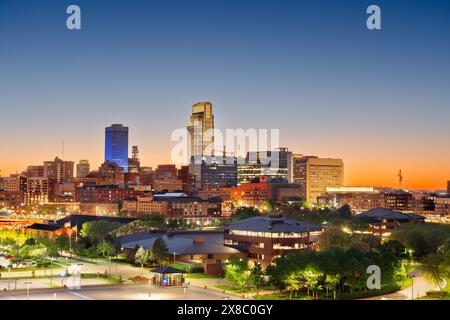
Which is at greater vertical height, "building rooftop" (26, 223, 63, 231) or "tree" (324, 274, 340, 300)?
"tree" (324, 274, 340, 300)

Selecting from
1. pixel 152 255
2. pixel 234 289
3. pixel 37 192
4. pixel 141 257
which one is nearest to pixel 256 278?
pixel 234 289

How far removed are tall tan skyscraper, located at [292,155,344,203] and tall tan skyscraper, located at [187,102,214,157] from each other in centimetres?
2769

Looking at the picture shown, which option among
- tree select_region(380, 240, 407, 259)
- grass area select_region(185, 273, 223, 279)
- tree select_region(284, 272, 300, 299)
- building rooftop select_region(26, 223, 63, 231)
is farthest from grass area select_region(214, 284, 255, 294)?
building rooftop select_region(26, 223, 63, 231)

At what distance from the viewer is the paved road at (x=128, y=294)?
77.4ft

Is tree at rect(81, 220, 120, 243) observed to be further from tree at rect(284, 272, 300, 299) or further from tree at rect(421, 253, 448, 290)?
tree at rect(421, 253, 448, 290)

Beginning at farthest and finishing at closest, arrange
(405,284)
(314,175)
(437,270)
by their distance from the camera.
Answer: (314,175) < (405,284) < (437,270)

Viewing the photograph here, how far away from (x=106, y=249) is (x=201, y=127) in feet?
405

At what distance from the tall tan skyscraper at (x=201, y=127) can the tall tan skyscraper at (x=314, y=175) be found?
2769 centimetres

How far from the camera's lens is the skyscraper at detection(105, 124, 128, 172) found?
7449 inches

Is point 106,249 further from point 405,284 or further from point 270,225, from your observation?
point 405,284

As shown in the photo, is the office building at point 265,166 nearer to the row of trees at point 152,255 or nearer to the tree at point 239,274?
the row of trees at point 152,255

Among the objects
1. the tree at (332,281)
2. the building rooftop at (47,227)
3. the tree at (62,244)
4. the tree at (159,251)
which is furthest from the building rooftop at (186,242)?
the building rooftop at (47,227)

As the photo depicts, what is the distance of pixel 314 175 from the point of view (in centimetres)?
13525
